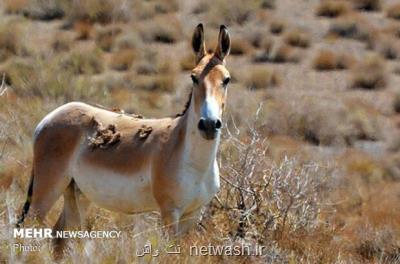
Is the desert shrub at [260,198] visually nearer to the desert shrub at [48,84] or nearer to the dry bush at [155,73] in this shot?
the desert shrub at [48,84]

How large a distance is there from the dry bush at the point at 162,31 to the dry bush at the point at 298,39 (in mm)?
2860

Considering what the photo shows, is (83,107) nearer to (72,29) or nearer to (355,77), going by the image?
(355,77)

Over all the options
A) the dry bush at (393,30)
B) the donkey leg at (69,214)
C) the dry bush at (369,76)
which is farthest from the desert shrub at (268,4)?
the donkey leg at (69,214)

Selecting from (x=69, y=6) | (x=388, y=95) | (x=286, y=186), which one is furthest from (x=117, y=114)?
(x=69, y=6)

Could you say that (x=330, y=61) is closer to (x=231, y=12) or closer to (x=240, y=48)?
(x=240, y=48)

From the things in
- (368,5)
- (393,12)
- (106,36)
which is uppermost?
A: (368,5)

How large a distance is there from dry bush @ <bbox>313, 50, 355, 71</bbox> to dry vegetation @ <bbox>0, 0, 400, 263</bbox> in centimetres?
5

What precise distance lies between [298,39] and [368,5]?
542 centimetres

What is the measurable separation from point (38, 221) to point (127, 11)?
25.4 metres

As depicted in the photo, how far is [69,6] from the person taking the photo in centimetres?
3294

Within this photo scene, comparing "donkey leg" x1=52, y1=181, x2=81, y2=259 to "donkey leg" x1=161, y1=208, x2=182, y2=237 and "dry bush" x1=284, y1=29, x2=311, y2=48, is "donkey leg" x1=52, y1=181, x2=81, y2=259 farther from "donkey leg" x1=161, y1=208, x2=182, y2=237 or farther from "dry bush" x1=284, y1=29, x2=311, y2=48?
"dry bush" x1=284, y1=29, x2=311, y2=48

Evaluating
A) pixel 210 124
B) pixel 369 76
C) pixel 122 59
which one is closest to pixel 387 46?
pixel 369 76

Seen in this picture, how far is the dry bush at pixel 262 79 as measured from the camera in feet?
83.5

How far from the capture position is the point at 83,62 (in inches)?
1013
